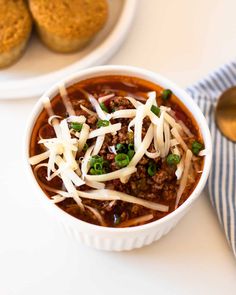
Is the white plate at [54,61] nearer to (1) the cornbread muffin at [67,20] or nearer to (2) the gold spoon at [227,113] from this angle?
(1) the cornbread muffin at [67,20]

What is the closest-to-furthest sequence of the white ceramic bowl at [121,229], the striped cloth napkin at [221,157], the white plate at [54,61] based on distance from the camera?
the white ceramic bowl at [121,229], the striped cloth napkin at [221,157], the white plate at [54,61]

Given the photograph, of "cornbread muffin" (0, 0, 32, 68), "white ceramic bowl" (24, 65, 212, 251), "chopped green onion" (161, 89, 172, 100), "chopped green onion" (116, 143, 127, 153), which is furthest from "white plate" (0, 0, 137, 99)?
"chopped green onion" (116, 143, 127, 153)

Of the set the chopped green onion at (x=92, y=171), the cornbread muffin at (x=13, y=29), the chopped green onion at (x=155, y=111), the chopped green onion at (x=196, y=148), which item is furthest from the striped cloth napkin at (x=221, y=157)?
the cornbread muffin at (x=13, y=29)

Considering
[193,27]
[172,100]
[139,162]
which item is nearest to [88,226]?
[139,162]

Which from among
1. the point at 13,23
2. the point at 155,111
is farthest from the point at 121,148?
the point at 13,23

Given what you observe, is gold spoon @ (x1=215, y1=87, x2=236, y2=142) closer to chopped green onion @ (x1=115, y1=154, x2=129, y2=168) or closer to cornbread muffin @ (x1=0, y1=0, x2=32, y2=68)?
chopped green onion @ (x1=115, y1=154, x2=129, y2=168)

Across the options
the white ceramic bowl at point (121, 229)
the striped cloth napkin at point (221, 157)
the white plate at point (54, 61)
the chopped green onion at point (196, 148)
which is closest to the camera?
the white ceramic bowl at point (121, 229)

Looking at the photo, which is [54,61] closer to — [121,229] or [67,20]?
[67,20]
